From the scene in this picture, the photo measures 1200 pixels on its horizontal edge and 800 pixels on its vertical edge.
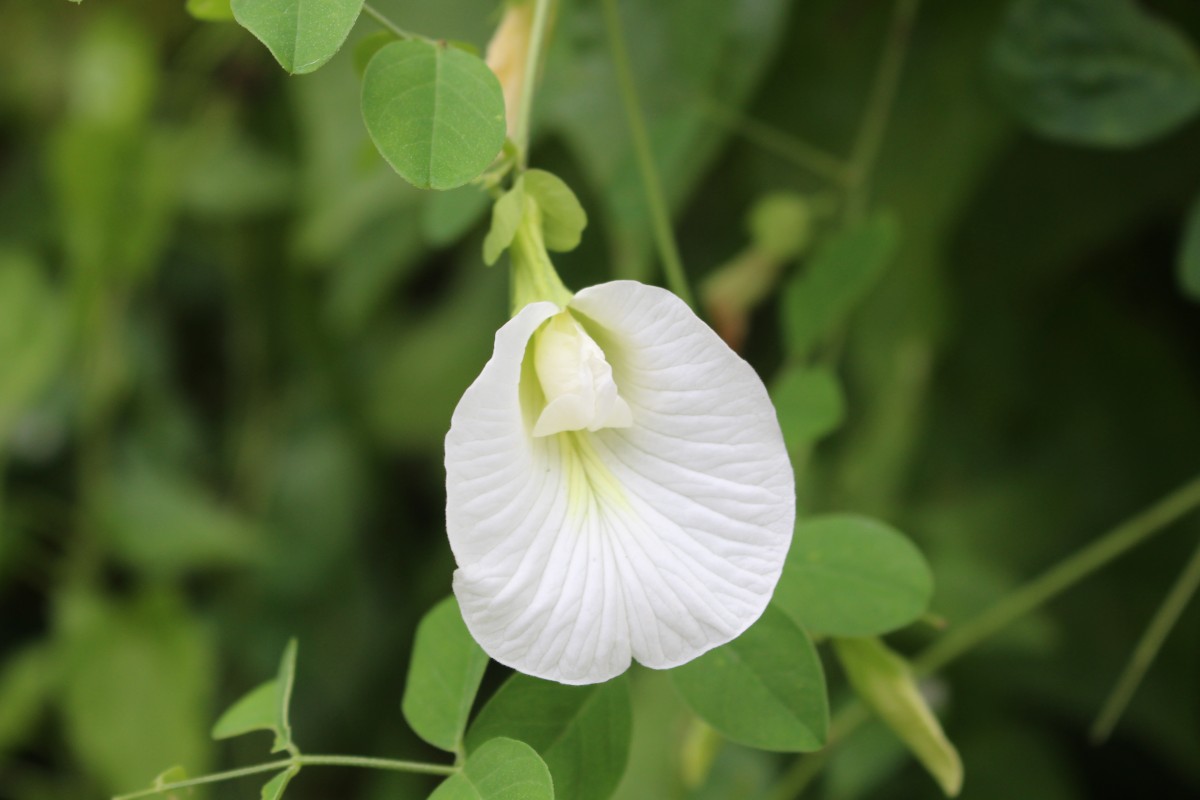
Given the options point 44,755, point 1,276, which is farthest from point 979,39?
point 44,755

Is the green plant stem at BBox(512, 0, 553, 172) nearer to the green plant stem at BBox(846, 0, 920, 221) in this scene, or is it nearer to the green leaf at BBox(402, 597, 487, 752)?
the green leaf at BBox(402, 597, 487, 752)

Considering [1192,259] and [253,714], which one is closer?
[253,714]

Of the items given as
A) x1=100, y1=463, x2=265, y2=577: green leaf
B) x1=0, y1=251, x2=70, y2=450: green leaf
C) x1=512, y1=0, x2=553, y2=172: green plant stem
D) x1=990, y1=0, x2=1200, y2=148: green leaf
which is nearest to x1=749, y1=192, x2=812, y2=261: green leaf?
x1=990, y1=0, x2=1200, y2=148: green leaf

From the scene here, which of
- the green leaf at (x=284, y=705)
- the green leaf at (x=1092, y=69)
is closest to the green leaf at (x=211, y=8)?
the green leaf at (x=284, y=705)

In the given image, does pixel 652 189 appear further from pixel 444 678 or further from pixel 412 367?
pixel 412 367

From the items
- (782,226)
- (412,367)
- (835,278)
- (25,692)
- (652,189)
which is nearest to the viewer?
(652,189)

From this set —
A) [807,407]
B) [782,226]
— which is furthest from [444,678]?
[782,226]
